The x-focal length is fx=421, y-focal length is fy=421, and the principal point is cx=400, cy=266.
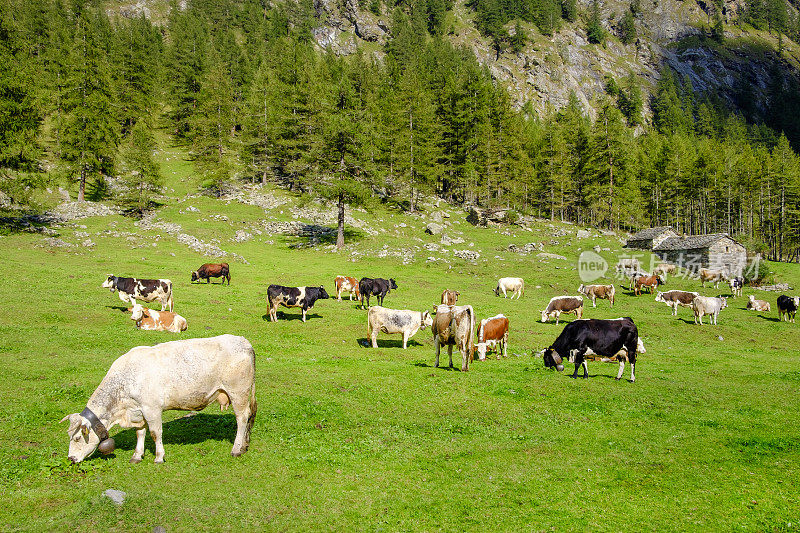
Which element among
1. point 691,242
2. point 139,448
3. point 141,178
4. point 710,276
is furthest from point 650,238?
point 141,178

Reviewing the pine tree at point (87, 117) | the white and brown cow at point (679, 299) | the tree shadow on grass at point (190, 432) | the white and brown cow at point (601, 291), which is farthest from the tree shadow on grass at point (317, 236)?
the tree shadow on grass at point (190, 432)

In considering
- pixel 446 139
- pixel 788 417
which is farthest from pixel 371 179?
pixel 788 417

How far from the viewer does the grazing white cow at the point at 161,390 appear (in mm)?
8227

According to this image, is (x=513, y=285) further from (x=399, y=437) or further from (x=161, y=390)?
(x=161, y=390)

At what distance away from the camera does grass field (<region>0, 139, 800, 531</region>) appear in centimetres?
732

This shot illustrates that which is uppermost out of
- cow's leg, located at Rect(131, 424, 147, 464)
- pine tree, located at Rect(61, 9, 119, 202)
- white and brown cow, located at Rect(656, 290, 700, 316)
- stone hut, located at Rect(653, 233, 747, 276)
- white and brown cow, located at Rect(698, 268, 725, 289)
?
pine tree, located at Rect(61, 9, 119, 202)

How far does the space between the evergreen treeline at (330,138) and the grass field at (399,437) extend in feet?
100

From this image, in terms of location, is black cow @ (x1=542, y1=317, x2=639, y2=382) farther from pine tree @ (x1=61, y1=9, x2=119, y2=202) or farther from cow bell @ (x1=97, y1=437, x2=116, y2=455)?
pine tree @ (x1=61, y1=9, x2=119, y2=202)

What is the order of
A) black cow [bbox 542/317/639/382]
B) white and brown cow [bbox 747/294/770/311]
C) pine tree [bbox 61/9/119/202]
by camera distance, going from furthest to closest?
pine tree [bbox 61/9/119/202], white and brown cow [bbox 747/294/770/311], black cow [bbox 542/317/639/382]

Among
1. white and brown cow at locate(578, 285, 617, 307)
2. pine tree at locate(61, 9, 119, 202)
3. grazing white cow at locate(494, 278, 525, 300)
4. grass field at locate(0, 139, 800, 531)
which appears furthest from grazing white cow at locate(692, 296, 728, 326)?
pine tree at locate(61, 9, 119, 202)

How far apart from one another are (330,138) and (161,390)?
150 feet

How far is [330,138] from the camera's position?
50.6 meters

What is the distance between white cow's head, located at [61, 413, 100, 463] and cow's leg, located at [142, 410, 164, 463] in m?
0.95

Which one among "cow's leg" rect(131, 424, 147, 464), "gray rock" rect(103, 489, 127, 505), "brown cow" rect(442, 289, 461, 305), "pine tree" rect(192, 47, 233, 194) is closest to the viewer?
"gray rock" rect(103, 489, 127, 505)
